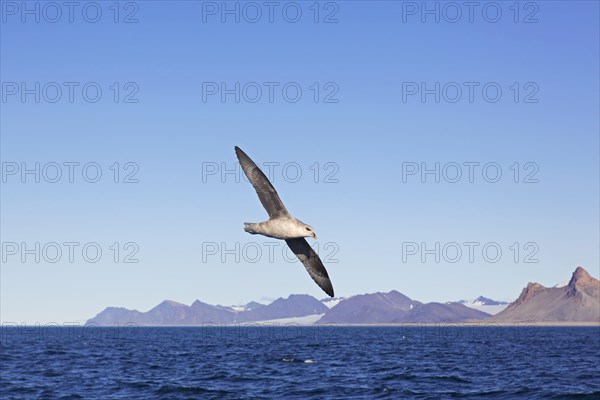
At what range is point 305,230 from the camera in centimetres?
1478

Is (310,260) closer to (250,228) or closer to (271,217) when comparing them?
(271,217)

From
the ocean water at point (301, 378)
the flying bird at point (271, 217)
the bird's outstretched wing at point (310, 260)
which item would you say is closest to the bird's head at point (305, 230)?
the flying bird at point (271, 217)

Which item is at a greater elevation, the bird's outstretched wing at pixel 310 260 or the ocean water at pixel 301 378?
the bird's outstretched wing at pixel 310 260

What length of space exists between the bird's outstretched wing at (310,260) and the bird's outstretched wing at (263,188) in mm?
1687

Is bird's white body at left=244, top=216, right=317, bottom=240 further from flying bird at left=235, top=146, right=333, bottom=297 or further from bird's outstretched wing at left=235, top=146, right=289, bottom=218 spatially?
bird's outstretched wing at left=235, top=146, right=289, bottom=218

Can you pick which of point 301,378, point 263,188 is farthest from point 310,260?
point 301,378

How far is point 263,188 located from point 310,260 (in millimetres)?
2601

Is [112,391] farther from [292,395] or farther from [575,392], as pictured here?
[575,392]

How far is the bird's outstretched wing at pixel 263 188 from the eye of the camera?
15477 mm

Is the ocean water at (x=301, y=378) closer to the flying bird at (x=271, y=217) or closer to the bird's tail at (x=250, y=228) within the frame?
the flying bird at (x=271, y=217)

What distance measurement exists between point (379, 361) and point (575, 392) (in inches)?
1316

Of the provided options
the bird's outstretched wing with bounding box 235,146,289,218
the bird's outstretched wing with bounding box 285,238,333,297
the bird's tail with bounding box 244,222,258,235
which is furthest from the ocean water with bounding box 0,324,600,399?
the bird's tail with bounding box 244,222,258,235

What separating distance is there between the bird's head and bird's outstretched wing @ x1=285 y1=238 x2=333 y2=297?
2.21 meters

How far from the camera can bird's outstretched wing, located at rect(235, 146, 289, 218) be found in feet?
50.8
